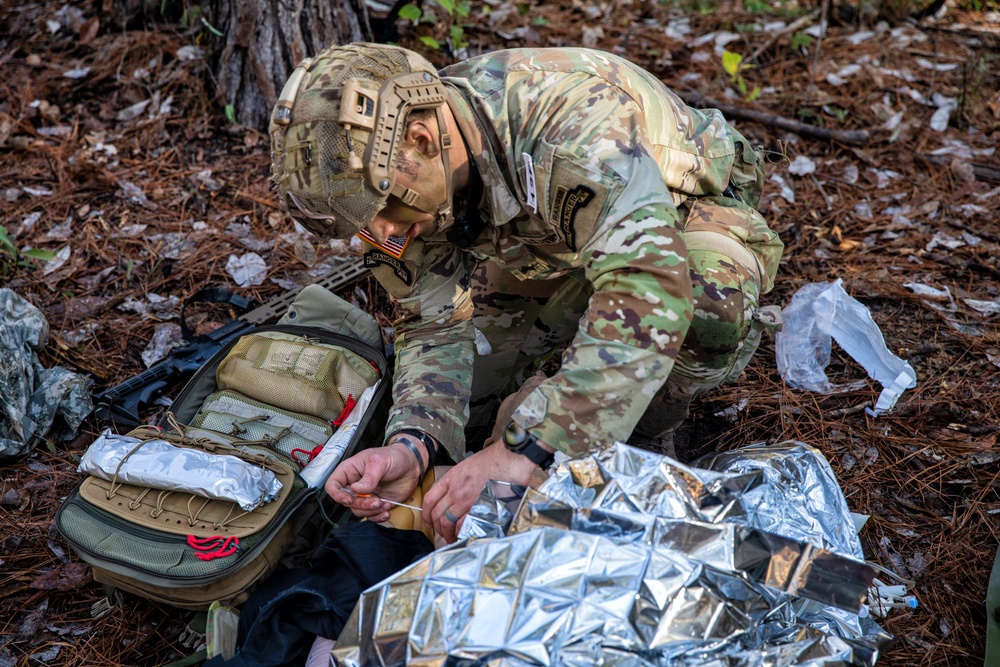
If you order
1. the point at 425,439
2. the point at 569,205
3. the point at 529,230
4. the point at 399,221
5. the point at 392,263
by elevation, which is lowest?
the point at 425,439

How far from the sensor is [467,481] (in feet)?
7.12

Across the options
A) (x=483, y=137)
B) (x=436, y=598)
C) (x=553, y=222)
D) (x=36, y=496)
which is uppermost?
(x=483, y=137)

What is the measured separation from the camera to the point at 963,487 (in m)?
2.79

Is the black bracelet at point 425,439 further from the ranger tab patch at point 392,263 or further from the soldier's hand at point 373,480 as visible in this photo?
the ranger tab patch at point 392,263

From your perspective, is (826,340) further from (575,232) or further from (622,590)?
(622,590)

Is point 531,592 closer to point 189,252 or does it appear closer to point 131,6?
point 189,252

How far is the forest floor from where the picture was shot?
2666mm

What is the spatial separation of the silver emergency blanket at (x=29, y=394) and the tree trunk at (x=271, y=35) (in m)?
1.85

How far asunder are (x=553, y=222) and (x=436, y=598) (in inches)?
43.3

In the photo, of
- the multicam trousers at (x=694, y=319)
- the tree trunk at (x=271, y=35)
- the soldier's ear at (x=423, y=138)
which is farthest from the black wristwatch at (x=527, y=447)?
the tree trunk at (x=271, y=35)

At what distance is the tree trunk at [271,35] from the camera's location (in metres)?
4.26

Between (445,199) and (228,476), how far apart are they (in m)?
1.10

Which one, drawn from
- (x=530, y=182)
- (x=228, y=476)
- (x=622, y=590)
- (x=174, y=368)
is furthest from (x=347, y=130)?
(x=174, y=368)

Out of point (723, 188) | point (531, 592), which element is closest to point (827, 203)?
point (723, 188)
